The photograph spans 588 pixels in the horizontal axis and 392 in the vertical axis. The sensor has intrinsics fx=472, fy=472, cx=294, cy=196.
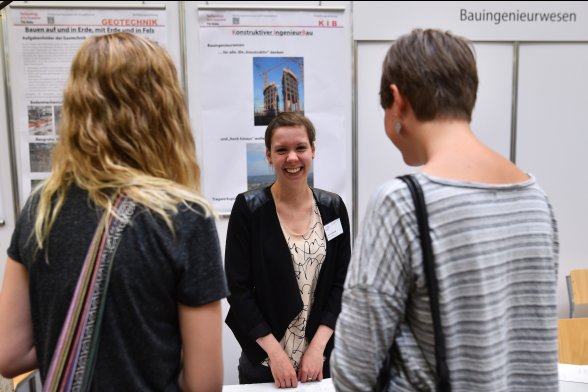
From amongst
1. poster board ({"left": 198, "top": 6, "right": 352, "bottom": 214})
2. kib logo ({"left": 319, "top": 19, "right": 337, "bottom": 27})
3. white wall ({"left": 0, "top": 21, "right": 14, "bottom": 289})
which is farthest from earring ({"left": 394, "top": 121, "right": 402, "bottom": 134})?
white wall ({"left": 0, "top": 21, "right": 14, "bottom": 289})

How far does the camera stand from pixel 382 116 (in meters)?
2.83

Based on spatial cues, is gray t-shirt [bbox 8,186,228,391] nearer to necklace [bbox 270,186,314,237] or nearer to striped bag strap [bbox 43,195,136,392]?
striped bag strap [bbox 43,195,136,392]

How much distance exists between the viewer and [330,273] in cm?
179

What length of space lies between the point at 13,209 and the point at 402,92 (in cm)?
251

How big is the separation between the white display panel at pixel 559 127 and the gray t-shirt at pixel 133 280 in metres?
2.64

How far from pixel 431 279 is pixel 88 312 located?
0.57 meters

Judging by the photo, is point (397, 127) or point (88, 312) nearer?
point (88, 312)

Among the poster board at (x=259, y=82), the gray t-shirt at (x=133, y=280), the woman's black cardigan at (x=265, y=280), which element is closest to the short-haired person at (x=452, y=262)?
the gray t-shirt at (x=133, y=280)

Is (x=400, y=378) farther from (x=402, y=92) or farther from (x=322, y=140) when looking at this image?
(x=322, y=140)

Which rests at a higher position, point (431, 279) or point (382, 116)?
point (382, 116)

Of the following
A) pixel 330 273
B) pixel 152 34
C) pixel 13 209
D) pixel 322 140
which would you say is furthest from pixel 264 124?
pixel 13 209

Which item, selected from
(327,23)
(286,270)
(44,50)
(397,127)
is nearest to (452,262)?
(397,127)

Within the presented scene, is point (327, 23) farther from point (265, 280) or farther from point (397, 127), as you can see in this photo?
point (397, 127)

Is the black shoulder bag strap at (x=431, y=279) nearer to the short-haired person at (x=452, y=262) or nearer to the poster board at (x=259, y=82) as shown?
the short-haired person at (x=452, y=262)
